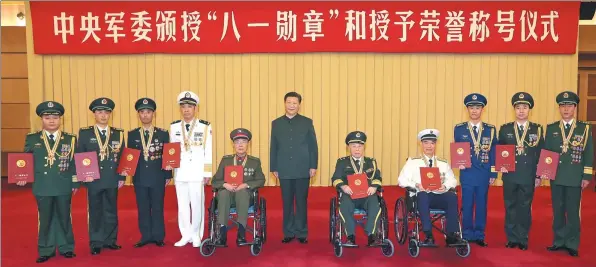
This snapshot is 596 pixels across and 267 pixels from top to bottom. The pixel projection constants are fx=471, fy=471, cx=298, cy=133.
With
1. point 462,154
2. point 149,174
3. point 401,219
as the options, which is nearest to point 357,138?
point 401,219

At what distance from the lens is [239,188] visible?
3906mm

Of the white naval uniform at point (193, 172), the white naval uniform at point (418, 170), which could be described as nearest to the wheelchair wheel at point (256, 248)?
the white naval uniform at point (193, 172)

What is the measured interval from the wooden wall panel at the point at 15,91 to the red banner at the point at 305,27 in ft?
4.75

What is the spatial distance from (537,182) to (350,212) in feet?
5.41

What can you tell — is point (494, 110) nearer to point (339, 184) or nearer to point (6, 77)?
point (339, 184)

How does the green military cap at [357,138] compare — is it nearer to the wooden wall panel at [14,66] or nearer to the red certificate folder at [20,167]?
the red certificate folder at [20,167]

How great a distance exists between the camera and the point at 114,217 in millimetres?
4031

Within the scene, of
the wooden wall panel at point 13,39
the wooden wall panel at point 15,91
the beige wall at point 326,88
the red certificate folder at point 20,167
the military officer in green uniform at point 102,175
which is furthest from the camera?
the wooden wall panel at point 15,91

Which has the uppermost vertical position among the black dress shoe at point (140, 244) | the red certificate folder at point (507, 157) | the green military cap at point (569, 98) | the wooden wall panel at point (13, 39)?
the wooden wall panel at point (13, 39)

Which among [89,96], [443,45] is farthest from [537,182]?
[89,96]

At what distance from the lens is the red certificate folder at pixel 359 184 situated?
12.5 ft

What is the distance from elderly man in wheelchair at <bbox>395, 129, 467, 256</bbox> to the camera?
3783 mm

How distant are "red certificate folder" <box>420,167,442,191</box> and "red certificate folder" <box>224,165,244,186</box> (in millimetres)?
1494

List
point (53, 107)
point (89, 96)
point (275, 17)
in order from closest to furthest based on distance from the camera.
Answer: point (53, 107) < point (275, 17) < point (89, 96)
